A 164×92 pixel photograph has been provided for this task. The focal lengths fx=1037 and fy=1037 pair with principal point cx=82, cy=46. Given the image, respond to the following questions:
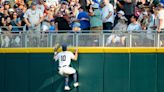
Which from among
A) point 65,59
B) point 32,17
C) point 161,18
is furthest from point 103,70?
point 32,17

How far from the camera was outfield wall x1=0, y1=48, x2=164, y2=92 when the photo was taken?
3616cm

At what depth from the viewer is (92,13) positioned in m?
36.4

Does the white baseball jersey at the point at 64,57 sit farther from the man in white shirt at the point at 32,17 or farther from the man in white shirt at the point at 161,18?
the man in white shirt at the point at 161,18

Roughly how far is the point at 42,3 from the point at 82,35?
9.70ft

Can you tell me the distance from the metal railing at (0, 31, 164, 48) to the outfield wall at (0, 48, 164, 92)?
0.65ft

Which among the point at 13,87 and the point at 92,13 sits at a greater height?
the point at 92,13

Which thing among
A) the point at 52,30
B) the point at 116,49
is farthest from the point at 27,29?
the point at 116,49

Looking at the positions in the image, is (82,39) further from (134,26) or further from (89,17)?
(134,26)

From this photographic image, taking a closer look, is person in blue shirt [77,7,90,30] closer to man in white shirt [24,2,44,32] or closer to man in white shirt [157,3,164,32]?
man in white shirt [24,2,44,32]

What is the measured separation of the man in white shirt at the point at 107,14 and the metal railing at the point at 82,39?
0.60 metres

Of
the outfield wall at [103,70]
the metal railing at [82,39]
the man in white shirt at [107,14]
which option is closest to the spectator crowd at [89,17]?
the man in white shirt at [107,14]

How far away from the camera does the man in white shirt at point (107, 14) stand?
119 ft

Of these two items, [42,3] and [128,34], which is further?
[42,3]

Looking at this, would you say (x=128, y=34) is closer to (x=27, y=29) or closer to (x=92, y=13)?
(x=92, y=13)
